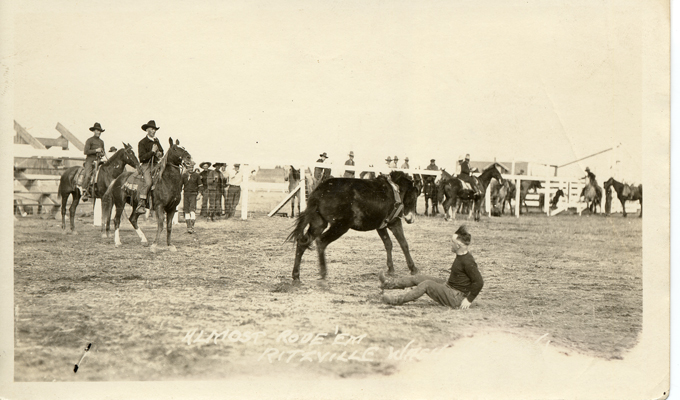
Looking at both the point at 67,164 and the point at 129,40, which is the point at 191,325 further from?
the point at 129,40

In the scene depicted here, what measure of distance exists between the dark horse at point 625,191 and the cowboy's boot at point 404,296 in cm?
207

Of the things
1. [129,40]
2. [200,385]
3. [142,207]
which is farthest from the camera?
[142,207]

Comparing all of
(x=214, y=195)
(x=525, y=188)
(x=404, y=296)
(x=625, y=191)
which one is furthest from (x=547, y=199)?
(x=214, y=195)

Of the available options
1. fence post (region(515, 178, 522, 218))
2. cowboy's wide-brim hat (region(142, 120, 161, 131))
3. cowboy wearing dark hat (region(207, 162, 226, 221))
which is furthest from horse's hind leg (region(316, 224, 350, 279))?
fence post (region(515, 178, 522, 218))

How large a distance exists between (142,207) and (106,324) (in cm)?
125

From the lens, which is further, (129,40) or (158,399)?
(129,40)

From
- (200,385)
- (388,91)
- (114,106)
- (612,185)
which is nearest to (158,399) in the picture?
(200,385)

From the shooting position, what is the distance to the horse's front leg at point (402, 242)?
14.9ft

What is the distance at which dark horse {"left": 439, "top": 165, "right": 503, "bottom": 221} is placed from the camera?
197 inches

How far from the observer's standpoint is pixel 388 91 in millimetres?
4590

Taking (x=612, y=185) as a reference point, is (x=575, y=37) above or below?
above

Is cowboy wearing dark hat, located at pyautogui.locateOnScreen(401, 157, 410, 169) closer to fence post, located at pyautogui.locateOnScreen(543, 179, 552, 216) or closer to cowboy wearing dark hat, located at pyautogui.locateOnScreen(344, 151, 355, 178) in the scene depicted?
cowboy wearing dark hat, located at pyautogui.locateOnScreen(344, 151, 355, 178)

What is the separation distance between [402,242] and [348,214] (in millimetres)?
582

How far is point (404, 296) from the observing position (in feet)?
13.8
